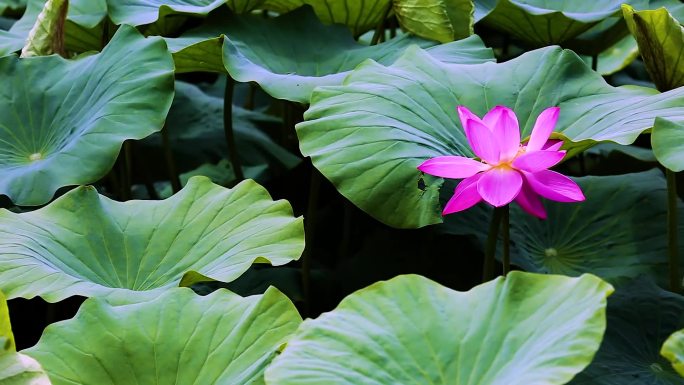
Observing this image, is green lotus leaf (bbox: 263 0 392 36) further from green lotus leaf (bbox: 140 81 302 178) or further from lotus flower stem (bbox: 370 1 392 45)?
green lotus leaf (bbox: 140 81 302 178)

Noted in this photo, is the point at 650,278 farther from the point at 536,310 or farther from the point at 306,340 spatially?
the point at 306,340

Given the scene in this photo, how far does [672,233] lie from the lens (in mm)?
1349

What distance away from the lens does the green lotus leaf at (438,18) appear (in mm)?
1631

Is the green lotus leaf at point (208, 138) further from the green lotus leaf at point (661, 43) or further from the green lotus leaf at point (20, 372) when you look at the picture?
the green lotus leaf at point (20, 372)

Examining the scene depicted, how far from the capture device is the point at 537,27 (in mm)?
1755

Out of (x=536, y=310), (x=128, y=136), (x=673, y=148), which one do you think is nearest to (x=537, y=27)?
(x=673, y=148)

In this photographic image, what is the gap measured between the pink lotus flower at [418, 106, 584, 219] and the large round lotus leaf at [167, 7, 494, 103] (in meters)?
0.44

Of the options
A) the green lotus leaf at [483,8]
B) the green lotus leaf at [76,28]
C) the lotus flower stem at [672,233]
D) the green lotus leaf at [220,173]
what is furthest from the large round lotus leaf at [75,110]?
the lotus flower stem at [672,233]

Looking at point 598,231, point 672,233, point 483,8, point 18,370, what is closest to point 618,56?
point 483,8

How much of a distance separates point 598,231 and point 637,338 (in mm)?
335

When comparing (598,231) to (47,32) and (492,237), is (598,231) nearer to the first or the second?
(492,237)

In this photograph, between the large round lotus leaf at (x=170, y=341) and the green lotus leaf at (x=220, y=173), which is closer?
the large round lotus leaf at (x=170, y=341)

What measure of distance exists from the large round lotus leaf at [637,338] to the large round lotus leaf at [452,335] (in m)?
0.26

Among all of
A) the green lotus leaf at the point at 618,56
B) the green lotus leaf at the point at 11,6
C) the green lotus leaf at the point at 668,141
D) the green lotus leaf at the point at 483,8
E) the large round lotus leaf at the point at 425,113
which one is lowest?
the green lotus leaf at the point at 618,56
